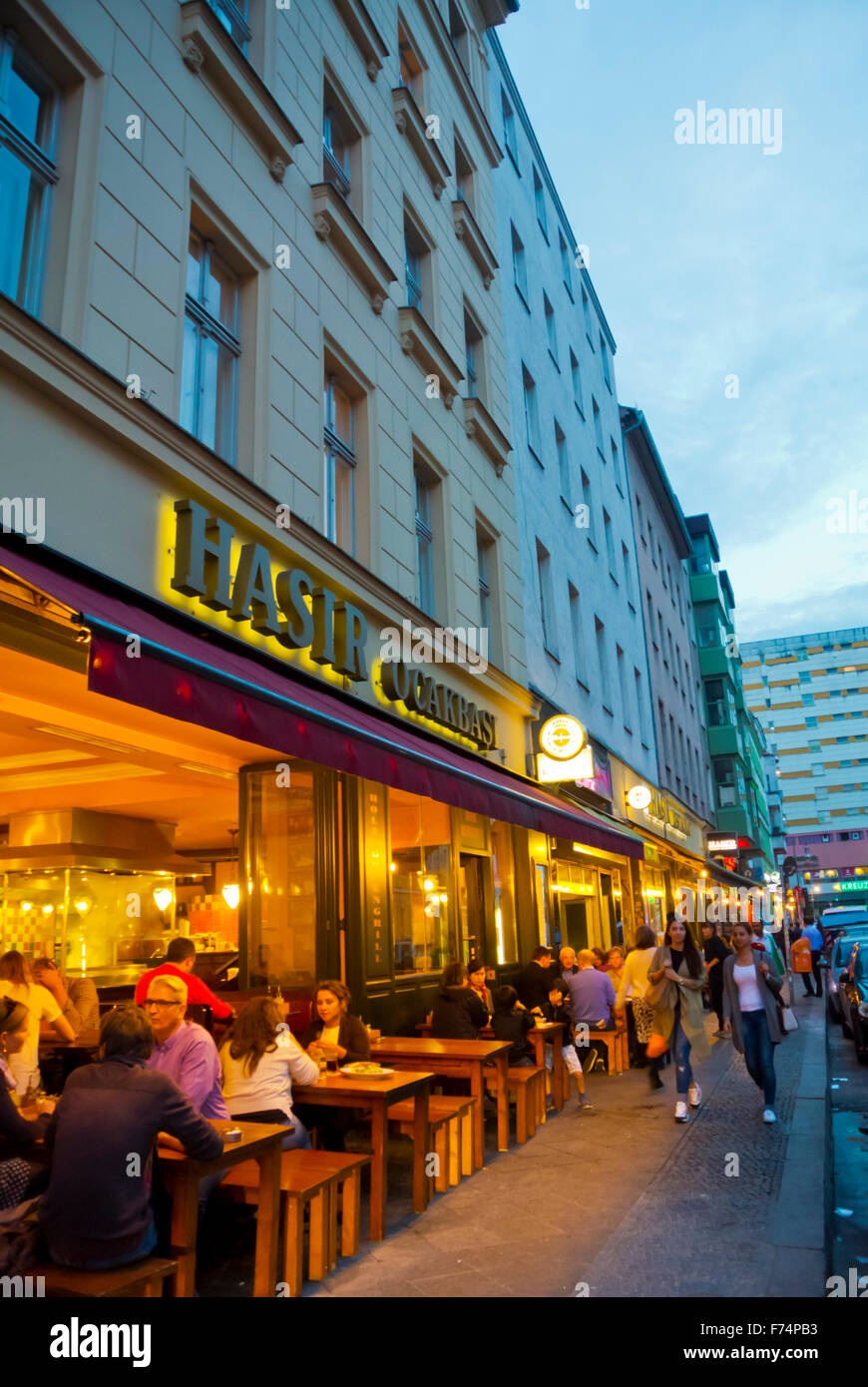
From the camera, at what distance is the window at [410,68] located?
520 inches

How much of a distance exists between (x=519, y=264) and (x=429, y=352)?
8.15 metres

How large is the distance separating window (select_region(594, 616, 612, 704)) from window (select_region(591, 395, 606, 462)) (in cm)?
551

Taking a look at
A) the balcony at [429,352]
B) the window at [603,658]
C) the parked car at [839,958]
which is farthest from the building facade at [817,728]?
the balcony at [429,352]

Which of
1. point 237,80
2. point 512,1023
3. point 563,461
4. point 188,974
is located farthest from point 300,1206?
point 563,461

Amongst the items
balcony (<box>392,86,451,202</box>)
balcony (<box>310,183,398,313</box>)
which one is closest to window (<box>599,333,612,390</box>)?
balcony (<box>392,86,451,202</box>)

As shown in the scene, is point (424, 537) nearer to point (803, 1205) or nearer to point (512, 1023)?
point (512, 1023)

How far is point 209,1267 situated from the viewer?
477cm

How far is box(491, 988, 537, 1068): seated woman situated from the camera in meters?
8.39

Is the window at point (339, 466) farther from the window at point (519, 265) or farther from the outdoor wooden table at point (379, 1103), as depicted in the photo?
the window at point (519, 265)

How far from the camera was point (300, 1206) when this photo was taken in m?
4.38
